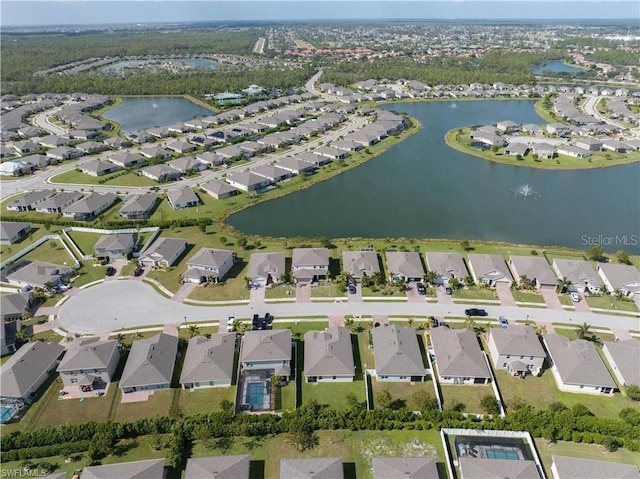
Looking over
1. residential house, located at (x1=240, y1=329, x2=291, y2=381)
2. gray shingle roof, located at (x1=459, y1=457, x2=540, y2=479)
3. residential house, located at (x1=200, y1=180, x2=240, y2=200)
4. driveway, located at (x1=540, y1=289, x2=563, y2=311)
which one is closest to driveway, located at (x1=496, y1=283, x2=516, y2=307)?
driveway, located at (x1=540, y1=289, x2=563, y2=311)

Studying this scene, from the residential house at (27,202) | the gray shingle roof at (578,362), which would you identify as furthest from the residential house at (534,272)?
the residential house at (27,202)

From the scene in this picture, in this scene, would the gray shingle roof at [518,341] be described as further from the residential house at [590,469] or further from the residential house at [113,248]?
the residential house at [113,248]

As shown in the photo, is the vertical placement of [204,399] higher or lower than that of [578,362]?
lower

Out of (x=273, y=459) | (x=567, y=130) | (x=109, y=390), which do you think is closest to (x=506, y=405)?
(x=273, y=459)

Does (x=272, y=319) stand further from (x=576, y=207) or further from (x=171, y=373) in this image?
(x=576, y=207)

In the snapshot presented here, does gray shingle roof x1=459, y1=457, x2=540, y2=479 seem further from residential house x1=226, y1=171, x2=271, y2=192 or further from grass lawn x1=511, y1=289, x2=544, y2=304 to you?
residential house x1=226, y1=171, x2=271, y2=192

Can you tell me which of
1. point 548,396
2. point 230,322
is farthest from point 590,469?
point 230,322

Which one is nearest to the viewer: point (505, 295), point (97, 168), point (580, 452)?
point (580, 452)

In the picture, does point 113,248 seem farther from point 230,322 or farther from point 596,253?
point 596,253
